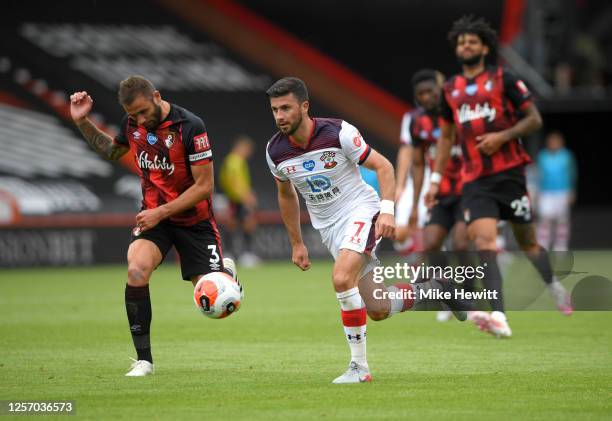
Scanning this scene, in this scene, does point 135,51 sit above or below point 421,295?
above

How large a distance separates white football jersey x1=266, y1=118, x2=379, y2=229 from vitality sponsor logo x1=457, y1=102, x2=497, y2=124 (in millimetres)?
2753

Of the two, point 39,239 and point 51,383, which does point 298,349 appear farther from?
point 39,239

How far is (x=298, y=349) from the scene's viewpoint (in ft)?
31.8

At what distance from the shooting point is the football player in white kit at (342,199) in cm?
764

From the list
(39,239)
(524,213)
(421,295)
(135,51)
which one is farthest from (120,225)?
(421,295)

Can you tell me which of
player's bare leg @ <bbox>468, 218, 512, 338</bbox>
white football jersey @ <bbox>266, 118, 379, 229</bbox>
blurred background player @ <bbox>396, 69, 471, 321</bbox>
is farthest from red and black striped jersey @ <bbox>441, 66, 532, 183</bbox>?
white football jersey @ <bbox>266, 118, 379, 229</bbox>

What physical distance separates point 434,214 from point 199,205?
3930mm

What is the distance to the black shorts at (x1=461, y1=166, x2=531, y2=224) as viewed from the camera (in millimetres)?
10547

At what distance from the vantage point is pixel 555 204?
25359mm

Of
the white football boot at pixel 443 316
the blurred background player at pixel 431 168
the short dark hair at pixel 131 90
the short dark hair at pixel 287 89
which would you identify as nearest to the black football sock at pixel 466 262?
the blurred background player at pixel 431 168

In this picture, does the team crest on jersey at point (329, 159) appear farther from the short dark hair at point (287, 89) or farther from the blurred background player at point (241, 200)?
the blurred background player at point (241, 200)

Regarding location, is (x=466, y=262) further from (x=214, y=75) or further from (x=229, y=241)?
(x=214, y=75)

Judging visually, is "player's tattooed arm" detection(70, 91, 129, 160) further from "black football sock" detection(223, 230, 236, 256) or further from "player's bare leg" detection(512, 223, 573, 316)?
"black football sock" detection(223, 230, 236, 256)

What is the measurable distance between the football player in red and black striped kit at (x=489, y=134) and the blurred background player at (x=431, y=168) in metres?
0.98
